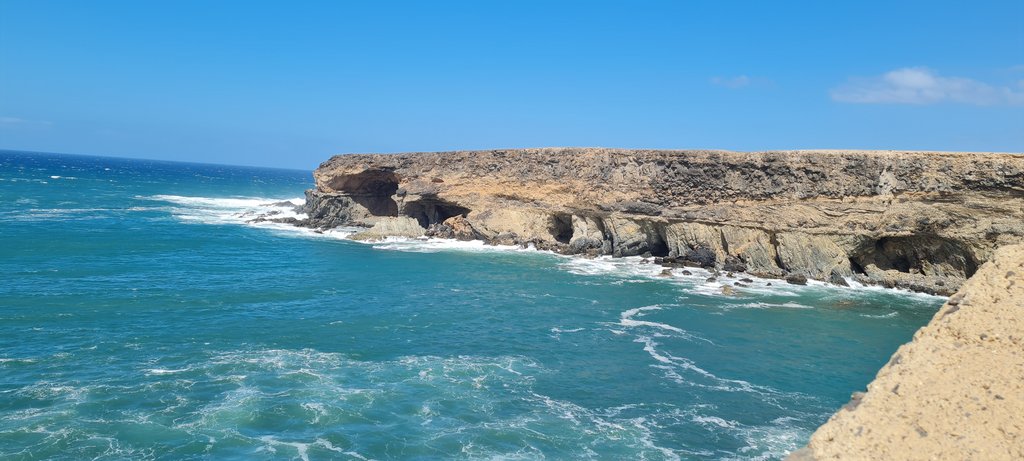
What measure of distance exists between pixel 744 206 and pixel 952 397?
1285 inches

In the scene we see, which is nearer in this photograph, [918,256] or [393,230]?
[918,256]

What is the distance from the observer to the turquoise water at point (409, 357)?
14828mm

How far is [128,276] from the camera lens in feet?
103

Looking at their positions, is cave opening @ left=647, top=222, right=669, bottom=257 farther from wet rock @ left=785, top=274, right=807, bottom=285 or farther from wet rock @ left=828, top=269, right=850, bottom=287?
wet rock @ left=828, top=269, right=850, bottom=287

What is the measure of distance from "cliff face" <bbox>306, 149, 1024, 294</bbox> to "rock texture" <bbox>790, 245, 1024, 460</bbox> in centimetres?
2861

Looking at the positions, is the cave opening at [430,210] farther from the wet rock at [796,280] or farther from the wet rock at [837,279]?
the wet rock at [837,279]

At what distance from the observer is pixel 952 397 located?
7504 millimetres

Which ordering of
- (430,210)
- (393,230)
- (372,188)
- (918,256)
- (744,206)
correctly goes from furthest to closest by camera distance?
(372,188) < (430,210) < (393,230) < (744,206) < (918,256)

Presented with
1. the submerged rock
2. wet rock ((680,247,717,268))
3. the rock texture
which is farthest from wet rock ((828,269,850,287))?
the submerged rock

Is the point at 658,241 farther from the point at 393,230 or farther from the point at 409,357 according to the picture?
the point at 409,357

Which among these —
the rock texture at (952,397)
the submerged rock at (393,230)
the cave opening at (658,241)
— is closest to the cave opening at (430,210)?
the submerged rock at (393,230)

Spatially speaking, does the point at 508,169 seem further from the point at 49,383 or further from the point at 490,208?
the point at 49,383

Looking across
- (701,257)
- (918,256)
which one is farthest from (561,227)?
(918,256)

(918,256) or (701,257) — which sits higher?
(918,256)
